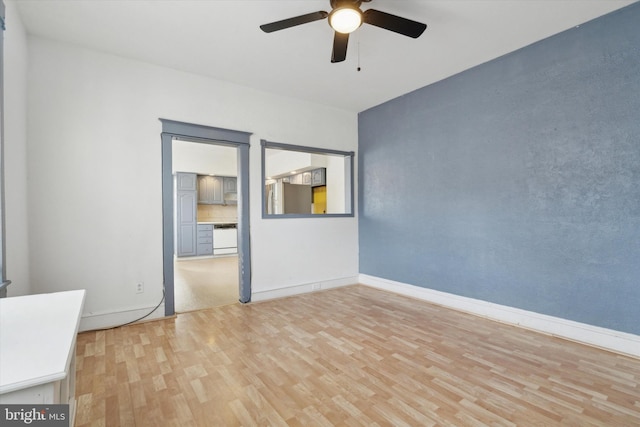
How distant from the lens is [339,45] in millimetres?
2455

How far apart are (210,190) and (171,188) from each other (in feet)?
17.8

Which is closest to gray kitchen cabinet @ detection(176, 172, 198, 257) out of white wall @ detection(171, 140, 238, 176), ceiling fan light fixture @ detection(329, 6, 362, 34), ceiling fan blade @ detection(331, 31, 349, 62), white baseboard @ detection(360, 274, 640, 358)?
white wall @ detection(171, 140, 238, 176)

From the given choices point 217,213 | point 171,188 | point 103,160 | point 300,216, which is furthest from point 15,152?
point 217,213

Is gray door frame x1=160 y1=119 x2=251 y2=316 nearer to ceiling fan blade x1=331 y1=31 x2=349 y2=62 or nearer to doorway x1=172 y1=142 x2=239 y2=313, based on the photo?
ceiling fan blade x1=331 y1=31 x2=349 y2=62

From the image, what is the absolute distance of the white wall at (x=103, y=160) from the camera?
2.88 meters

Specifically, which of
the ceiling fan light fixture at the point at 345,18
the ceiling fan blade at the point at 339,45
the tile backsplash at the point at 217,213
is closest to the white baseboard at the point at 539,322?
the ceiling fan blade at the point at 339,45

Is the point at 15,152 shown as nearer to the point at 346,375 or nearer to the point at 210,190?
the point at 346,375

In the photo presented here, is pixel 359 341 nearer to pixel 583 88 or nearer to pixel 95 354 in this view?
pixel 95 354

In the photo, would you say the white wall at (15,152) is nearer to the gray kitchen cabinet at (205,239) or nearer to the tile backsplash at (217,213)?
the gray kitchen cabinet at (205,239)

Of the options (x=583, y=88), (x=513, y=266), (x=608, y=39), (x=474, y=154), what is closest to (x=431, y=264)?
(x=513, y=266)

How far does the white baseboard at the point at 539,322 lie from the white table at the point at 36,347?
146 inches

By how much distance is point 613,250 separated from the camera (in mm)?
2572

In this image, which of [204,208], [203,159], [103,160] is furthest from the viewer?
[204,208]

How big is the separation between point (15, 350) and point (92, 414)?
1182 mm
